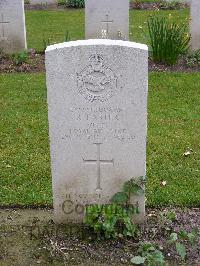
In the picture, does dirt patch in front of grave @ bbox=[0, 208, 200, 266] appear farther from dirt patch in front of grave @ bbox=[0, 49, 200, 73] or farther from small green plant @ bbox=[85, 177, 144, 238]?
dirt patch in front of grave @ bbox=[0, 49, 200, 73]

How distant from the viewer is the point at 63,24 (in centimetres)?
1217

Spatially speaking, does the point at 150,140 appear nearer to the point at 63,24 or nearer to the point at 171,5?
the point at 63,24

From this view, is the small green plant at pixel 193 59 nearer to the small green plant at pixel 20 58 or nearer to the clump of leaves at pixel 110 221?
the small green plant at pixel 20 58

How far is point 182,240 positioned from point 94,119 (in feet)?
3.78

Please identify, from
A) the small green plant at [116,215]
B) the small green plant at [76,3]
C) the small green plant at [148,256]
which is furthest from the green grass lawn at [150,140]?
the small green plant at [76,3]

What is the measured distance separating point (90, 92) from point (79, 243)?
3.79ft

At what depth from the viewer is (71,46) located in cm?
365

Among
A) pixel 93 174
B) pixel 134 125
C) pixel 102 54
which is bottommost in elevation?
pixel 93 174

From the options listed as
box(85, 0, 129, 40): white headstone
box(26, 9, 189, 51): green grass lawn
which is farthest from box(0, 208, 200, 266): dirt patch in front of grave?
box(26, 9, 189, 51): green grass lawn

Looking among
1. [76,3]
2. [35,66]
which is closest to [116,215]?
[35,66]

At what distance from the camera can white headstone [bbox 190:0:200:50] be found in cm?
888

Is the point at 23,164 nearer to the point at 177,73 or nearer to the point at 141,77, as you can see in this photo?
the point at 141,77

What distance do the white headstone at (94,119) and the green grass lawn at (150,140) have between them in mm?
624

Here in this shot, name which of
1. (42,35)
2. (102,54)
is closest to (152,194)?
(102,54)
